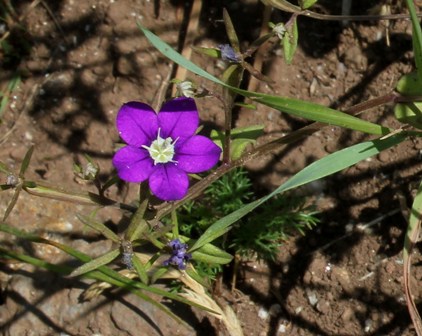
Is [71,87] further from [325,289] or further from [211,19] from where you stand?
[325,289]

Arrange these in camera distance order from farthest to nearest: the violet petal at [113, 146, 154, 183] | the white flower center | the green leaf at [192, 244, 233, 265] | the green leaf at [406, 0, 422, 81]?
the green leaf at [192, 244, 233, 265]
the white flower center
the violet petal at [113, 146, 154, 183]
the green leaf at [406, 0, 422, 81]

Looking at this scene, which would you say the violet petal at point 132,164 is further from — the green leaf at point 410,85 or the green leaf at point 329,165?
the green leaf at point 410,85

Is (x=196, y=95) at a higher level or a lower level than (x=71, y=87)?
higher

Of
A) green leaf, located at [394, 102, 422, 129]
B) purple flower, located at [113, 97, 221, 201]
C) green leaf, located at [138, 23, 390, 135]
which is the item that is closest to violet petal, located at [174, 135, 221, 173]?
purple flower, located at [113, 97, 221, 201]

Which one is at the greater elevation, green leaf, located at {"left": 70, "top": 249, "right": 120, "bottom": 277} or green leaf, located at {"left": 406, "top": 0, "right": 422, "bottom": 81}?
green leaf, located at {"left": 406, "top": 0, "right": 422, "bottom": 81}

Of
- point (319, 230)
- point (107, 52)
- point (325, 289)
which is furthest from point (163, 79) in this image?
point (325, 289)

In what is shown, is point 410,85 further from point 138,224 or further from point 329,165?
point 138,224

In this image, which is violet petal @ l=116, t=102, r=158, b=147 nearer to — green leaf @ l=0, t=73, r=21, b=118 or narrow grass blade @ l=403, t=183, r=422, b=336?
narrow grass blade @ l=403, t=183, r=422, b=336

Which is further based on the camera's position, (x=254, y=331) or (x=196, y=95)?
(x=254, y=331)
